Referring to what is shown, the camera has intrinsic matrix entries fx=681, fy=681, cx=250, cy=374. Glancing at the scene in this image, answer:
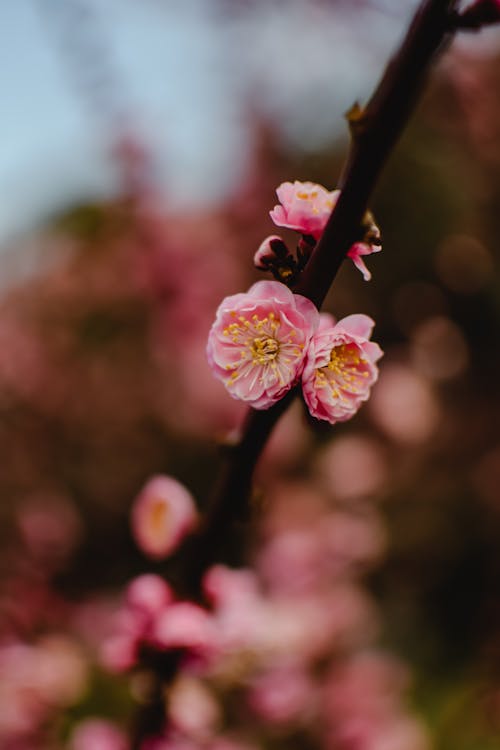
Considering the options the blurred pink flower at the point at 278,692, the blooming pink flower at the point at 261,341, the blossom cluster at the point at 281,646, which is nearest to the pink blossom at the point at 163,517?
the blossom cluster at the point at 281,646

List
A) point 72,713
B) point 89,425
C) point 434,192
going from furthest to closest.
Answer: point 89,425, point 434,192, point 72,713

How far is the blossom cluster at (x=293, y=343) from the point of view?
39 centimetres

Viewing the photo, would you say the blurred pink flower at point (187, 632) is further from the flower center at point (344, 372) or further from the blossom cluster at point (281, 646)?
the flower center at point (344, 372)

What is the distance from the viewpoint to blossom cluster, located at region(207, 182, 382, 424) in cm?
39

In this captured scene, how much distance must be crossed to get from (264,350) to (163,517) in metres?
0.22

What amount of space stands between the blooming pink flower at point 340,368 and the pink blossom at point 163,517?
220 mm

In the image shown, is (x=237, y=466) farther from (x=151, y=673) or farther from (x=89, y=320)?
(x=89, y=320)

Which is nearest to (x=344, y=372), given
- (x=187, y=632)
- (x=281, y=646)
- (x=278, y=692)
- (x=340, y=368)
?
(x=340, y=368)

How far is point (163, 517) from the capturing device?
0.60 m

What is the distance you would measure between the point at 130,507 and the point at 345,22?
1384 millimetres

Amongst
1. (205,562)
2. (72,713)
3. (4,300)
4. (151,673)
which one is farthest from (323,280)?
(4,300)

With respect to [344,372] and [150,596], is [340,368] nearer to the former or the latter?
[344,372]

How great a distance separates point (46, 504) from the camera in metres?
1.94

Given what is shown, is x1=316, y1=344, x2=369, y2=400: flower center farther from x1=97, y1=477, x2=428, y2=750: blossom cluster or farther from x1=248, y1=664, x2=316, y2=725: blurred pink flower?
x1=248, y1=664, x2=316, y2=725: blurred pink flower
